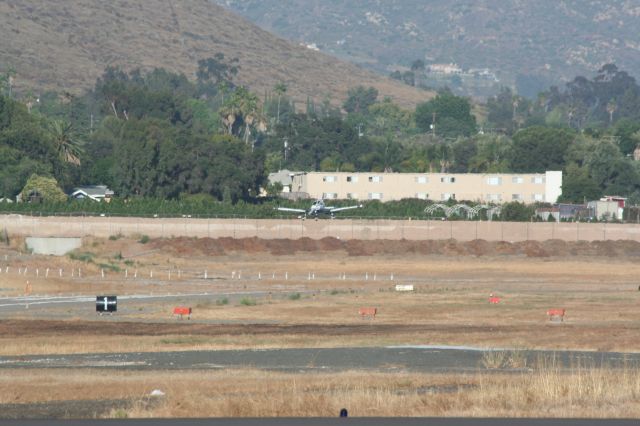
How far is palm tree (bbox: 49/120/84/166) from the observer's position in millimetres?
194000

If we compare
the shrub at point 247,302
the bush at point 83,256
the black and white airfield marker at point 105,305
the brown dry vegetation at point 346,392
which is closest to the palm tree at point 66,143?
the bush at point 83,256

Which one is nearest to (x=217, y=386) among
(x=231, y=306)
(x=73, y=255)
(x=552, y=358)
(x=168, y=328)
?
(x=552, y=358)

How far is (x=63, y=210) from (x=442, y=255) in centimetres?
4420

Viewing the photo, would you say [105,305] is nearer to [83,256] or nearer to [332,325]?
[332,325]

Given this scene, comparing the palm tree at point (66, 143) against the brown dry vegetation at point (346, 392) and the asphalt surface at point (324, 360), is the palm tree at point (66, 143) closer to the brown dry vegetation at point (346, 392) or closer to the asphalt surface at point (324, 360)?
the asphalt surface at point (324, 360)

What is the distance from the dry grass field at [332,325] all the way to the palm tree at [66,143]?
59.8 meters

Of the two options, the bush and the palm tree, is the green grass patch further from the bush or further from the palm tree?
the palm tree

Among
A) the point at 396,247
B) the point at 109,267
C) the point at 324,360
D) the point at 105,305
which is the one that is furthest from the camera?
the point at 396,247

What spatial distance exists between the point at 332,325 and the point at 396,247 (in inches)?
2703

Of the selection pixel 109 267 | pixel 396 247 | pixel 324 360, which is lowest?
pixel 109 267

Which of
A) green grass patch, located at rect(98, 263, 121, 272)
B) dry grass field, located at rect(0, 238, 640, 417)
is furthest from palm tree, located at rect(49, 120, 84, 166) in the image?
green grass patch, located at rect(98, 263, 121, 272)

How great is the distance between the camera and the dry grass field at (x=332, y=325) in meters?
37.6

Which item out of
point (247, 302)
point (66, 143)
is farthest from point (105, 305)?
point (66, 143)

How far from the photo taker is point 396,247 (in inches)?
5433
